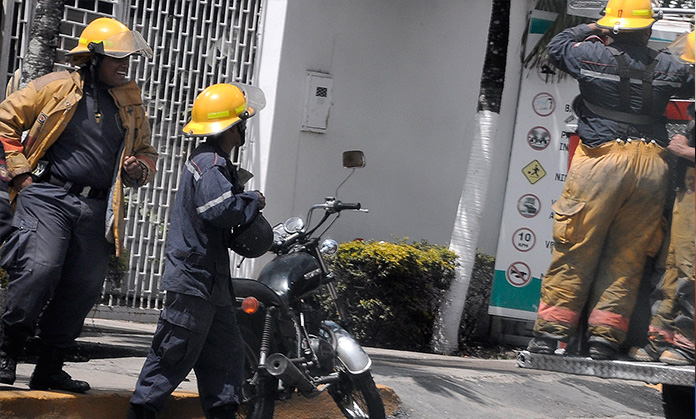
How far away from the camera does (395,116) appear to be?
10.3 metres

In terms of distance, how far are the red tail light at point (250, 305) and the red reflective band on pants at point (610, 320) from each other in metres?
1.77

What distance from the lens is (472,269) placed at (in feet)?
30.7

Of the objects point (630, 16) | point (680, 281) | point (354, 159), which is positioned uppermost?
point (630, 16)

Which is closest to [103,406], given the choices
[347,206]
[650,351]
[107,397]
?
[107,397]

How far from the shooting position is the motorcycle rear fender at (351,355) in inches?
210

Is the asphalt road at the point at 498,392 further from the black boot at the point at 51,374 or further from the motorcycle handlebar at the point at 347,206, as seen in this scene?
the black boot at the point at 51,374

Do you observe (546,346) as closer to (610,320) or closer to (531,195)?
(610,320)

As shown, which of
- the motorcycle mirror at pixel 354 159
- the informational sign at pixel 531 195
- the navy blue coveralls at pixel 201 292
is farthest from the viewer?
the informational sign at pixel 531 195

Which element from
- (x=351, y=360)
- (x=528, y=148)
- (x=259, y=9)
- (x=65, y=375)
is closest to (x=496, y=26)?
(x=528, y=148)

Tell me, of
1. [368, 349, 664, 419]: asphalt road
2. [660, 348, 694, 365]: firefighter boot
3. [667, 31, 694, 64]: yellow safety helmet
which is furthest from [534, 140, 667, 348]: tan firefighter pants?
[368, 349, 664, 419]: asphalt road

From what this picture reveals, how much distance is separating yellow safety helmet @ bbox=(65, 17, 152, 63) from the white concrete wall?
474cm

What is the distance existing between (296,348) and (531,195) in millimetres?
4666

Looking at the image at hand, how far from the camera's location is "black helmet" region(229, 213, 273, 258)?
4.59 m

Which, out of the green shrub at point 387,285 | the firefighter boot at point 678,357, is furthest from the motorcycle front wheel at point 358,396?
the green shrub at point 387,285
